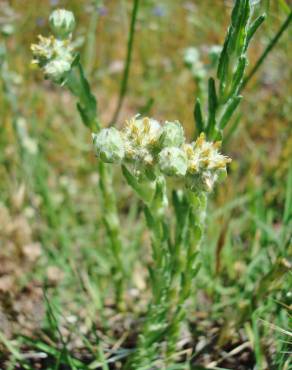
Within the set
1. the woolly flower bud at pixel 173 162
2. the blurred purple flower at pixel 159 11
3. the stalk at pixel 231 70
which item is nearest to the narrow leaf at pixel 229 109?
the stalk at pixel 231 70

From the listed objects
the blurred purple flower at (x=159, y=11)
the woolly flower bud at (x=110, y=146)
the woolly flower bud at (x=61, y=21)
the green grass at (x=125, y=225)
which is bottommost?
the green grass at (x=125, y=225)

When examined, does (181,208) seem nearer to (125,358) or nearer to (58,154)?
(125,358)

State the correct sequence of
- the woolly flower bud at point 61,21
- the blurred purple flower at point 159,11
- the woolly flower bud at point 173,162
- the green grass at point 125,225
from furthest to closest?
the blurred purple flower at point 159,11, the green grass at point 125,225, the woolly flower bud at point 61,21, the woolly flower bud at point 173,162

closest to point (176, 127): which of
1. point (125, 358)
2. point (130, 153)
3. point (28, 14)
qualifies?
Answer: point (130, 153)

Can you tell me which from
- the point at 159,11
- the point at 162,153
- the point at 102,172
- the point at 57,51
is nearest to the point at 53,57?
the point at 57,51

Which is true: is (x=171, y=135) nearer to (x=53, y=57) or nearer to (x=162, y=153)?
(x=162, y=153)

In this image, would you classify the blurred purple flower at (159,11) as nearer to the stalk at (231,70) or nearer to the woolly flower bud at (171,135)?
the stalk at (231,70)

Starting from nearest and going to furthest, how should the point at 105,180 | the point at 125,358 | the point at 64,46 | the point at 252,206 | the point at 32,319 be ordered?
the point at 64,46, the point at 105,180, the point at 125,358, the point at 32,319, the point at 252,206
